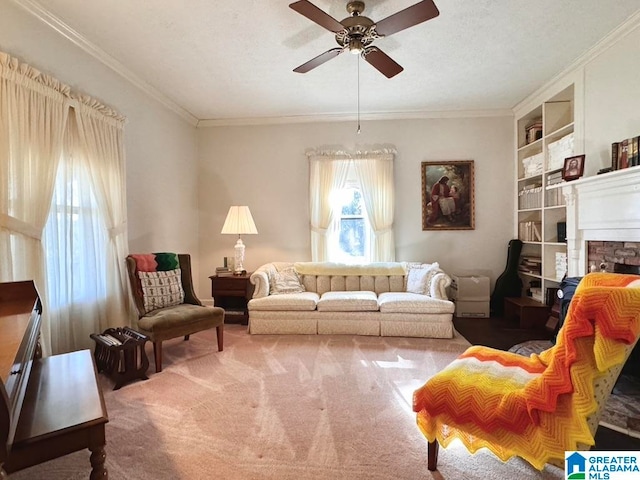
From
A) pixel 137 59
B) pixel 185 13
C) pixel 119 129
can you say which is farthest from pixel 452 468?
pixel 137 59

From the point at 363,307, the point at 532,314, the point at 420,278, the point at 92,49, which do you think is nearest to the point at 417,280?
the point at 420,278

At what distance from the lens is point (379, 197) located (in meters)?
4.73

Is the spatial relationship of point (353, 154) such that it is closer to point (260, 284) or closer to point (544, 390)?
point (260, 284)

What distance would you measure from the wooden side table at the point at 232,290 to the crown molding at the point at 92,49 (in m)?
2.32

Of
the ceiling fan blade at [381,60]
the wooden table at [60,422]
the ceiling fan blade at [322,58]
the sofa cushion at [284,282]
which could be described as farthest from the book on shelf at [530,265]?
the wooden table at [60,422]

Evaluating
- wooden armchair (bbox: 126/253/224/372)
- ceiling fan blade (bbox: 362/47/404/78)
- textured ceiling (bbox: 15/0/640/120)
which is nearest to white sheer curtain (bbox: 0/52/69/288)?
textured ceiling (bbox: 15/0/640/120)

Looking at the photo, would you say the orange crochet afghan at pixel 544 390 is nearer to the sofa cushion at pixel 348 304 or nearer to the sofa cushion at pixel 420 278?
the sofa cushion at pixel 348 304

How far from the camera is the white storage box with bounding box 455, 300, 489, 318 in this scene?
4492mm

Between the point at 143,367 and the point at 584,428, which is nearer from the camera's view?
the point at 584,428

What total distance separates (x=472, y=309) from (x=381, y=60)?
137 inches

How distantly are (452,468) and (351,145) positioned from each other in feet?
13.4

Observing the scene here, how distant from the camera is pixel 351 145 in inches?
191

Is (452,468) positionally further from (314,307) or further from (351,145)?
(351,145)

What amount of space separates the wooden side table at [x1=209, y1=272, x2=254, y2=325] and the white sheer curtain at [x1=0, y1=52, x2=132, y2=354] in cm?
111
